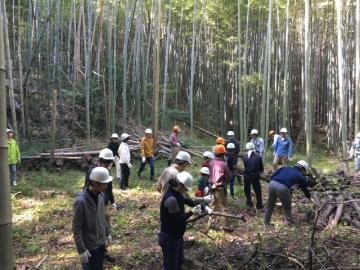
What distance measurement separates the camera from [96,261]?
11.4 ft

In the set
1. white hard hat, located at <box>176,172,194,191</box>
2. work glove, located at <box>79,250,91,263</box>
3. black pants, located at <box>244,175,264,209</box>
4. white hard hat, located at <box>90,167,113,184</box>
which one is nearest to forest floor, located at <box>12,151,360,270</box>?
black pants, located at <box>244,175,264,209</box>

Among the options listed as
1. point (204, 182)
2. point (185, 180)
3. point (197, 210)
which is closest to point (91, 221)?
point (185, 180)

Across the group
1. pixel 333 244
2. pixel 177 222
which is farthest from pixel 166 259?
pixel 333 244

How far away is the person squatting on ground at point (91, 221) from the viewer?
325cm

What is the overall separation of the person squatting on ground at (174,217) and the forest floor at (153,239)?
34.8 inches

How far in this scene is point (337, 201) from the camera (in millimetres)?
6555

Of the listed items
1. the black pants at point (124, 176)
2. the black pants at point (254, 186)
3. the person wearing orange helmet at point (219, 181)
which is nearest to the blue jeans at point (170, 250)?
the person wearing orange helmet at point (219, 181)

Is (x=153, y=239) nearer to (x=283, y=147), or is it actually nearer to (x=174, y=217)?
(x=174, y=217)

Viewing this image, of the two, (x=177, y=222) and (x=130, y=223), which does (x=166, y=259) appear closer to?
(x=177, y=222)

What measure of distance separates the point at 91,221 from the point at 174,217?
0.74 metres

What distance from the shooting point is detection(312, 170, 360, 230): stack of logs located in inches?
237

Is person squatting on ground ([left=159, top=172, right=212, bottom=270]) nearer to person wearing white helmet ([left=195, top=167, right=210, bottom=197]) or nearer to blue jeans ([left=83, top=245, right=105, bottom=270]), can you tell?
blue jeans ([left=83, top=245, right=105, bottom=270])

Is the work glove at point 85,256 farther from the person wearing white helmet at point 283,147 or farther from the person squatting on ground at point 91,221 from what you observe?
the person wearing white helmet at point 283,147

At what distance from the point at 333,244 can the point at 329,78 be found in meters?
13.2
